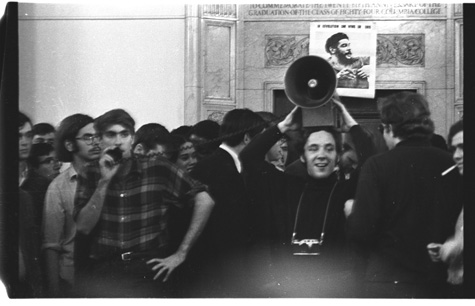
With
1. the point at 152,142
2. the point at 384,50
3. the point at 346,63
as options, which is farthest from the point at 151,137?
the point at 384,50

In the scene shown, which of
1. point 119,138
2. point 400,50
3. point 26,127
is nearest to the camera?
point 400,50

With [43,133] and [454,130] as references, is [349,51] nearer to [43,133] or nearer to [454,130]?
[454,130]

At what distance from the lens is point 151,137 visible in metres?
7.44

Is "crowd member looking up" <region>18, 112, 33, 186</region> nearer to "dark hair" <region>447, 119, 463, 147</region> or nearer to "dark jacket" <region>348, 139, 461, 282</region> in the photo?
"dark jacket" <region>348, 139, 461, 282</region>

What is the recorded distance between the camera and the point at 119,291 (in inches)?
296

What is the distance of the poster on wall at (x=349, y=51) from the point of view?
7.31m

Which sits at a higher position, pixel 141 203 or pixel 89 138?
pixel 89 138

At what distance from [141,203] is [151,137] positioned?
393 millimetres

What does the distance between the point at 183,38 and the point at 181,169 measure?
77cm

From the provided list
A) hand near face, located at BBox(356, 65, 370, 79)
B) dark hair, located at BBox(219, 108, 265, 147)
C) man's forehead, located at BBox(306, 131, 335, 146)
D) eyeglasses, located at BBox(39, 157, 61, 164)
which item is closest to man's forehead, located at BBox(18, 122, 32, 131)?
eyeglasses, located at BBox(39, 157, 61, 164)

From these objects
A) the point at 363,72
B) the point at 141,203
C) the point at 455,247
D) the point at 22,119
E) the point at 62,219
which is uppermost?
the point at 363,72

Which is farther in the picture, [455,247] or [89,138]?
[89,138]

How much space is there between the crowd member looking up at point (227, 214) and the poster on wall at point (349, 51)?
1.78 feet

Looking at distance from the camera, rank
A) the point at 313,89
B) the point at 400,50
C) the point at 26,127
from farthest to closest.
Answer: the point at 26,127 → the point at 400,50 → the point at 313,89
